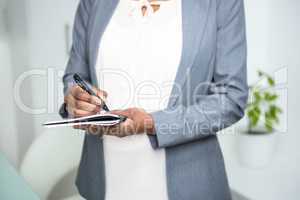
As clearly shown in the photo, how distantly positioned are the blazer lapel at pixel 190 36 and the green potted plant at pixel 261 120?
639 millimetres

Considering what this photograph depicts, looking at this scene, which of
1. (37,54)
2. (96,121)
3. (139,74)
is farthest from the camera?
(37,54)

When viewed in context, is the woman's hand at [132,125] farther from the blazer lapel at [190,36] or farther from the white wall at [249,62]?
the white wall at [249,62]

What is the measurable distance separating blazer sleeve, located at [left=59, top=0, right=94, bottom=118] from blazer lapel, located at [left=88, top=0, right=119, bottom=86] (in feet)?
0.14

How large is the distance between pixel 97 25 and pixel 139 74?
152 mm

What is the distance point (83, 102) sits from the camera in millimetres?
870

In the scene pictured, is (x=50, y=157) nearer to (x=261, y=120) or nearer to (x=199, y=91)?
(x=199, y=91)

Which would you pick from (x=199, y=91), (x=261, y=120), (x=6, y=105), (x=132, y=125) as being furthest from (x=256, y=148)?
(x=6, y=105)

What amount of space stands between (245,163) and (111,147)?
0.72 meters

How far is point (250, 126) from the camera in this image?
57.9 inches

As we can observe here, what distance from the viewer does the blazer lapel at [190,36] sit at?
34.5 inches

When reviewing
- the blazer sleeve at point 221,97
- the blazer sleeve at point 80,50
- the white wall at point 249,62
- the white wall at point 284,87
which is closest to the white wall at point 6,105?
the white wall at point 249,62

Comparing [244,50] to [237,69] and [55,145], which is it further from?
[55,145]

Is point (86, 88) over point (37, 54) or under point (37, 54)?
under

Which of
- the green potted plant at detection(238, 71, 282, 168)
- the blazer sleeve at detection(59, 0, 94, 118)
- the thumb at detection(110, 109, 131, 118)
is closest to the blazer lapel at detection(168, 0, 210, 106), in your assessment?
the thumb at detection(110, 109, 131, 118)
